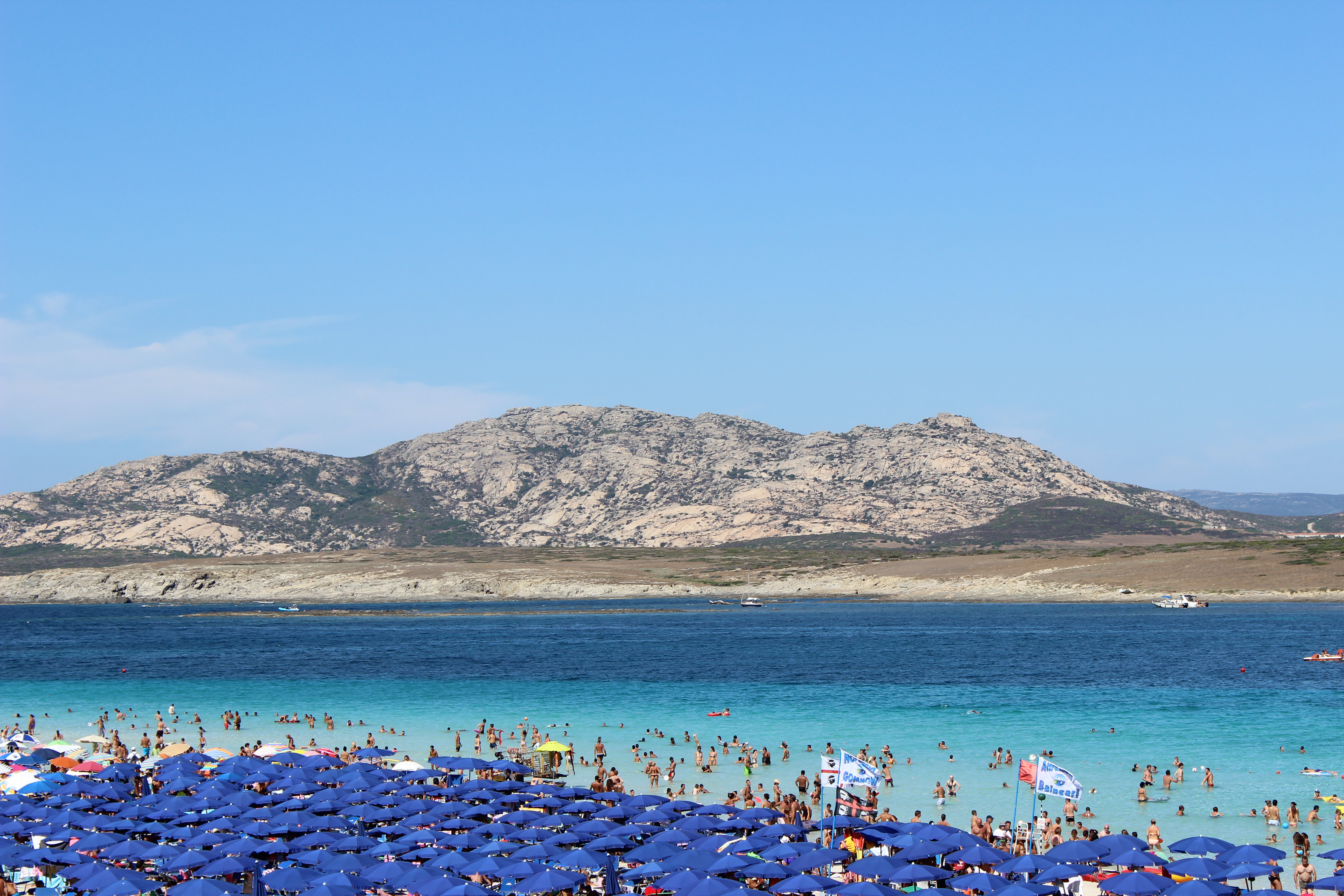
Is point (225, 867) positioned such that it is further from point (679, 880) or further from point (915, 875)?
point (915, 875)

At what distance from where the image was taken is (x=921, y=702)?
243 ft

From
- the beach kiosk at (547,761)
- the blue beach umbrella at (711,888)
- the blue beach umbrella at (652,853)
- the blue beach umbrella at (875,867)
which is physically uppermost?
the blue beach umbrella at (711,888)

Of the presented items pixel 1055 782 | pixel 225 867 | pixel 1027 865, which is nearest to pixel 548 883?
pixel 225 867

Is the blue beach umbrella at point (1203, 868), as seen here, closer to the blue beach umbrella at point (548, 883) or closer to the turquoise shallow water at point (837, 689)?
the turquoise shallow water at point (837, 689)

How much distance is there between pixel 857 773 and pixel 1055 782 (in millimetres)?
5712

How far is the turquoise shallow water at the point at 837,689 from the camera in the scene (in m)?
51.5

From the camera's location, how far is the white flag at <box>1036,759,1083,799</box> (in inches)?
1313

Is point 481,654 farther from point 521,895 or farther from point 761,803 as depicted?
point 521,895

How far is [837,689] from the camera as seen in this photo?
81.8 metres

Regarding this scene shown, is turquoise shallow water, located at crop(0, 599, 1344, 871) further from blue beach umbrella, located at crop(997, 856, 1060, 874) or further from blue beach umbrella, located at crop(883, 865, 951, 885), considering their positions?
blue beach umbrella, located at crop(883, 865, 951, 885)

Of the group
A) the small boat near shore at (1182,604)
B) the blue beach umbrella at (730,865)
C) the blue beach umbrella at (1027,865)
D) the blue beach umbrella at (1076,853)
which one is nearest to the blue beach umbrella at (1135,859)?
the blue beach umbrella at (1076,853)

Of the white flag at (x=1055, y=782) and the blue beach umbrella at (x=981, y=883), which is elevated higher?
the white flag at (x=1055, y=782)

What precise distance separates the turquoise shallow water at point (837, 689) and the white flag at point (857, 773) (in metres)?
9.38

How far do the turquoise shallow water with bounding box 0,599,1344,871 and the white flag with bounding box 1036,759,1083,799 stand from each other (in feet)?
29.9
